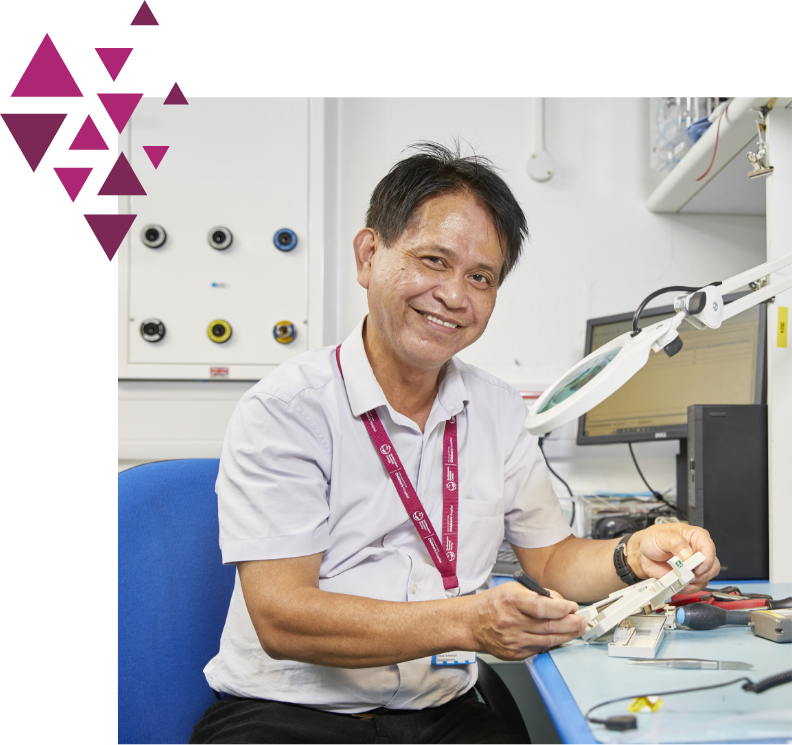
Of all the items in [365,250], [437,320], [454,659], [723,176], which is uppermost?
[723,176]

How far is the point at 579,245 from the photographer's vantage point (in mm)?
2025

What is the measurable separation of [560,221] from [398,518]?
1.34 meters

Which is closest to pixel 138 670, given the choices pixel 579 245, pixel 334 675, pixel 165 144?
pixel 334 675

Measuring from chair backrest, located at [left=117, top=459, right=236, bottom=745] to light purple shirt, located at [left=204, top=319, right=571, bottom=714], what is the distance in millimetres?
52

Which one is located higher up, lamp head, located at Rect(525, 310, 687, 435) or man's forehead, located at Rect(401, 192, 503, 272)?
man's forehead, located at Rect(401, 192, 503, 272)

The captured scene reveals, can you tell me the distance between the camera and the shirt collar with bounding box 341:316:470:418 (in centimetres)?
105

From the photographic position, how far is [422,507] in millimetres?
1033

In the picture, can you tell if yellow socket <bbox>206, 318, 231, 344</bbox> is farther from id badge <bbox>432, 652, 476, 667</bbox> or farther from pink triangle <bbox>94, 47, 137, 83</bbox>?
id badge <bbox>432, 652, 476, 667</bbox>

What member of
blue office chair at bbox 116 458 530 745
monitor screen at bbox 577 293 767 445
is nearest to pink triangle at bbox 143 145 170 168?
blue office chair at bbox 116 458 530 745

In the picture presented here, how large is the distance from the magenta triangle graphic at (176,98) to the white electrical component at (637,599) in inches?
72.8

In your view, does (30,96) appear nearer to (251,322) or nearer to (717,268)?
(251,322)

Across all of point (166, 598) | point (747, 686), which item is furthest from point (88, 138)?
point (747, 686)

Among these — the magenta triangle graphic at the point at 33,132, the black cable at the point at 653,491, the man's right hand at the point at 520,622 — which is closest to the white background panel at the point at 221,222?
the magenta triangle graphic at the point at 33,132

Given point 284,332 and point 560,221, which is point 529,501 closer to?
point 284,332
